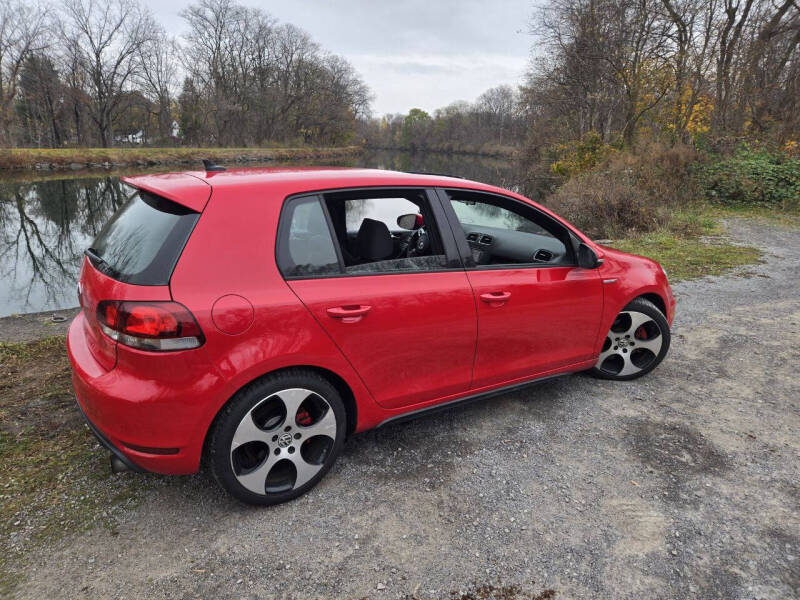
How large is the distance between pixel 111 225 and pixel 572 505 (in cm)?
283

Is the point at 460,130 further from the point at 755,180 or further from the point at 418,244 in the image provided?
the point at 418,244

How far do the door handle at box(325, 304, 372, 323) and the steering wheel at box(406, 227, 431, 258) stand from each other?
1.85 feet

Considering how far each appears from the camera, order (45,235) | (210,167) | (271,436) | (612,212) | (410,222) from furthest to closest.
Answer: (45,235) → (612,212) → (410,222) → (210,167) → (271,436)

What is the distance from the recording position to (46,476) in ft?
8.45

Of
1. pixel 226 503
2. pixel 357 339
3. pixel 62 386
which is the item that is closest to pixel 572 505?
pixel 357 339

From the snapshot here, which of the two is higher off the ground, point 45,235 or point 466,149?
point 466,149

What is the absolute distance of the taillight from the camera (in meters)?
2.02

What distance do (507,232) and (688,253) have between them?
670 cm

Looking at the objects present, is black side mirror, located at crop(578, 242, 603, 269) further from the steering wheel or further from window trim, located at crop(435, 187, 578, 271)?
the steering wheel

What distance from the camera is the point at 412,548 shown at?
2.24 meters

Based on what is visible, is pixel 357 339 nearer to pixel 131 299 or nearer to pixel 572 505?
pixel 131 299

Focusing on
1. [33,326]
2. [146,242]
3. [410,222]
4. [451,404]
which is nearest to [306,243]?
[146,242]

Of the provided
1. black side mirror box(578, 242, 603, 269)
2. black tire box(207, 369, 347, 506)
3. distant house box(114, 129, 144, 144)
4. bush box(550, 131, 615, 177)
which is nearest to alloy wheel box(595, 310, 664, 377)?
black side mirror box(578, 242, 603, 269)

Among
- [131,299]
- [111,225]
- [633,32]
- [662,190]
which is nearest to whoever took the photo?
[131,299]
